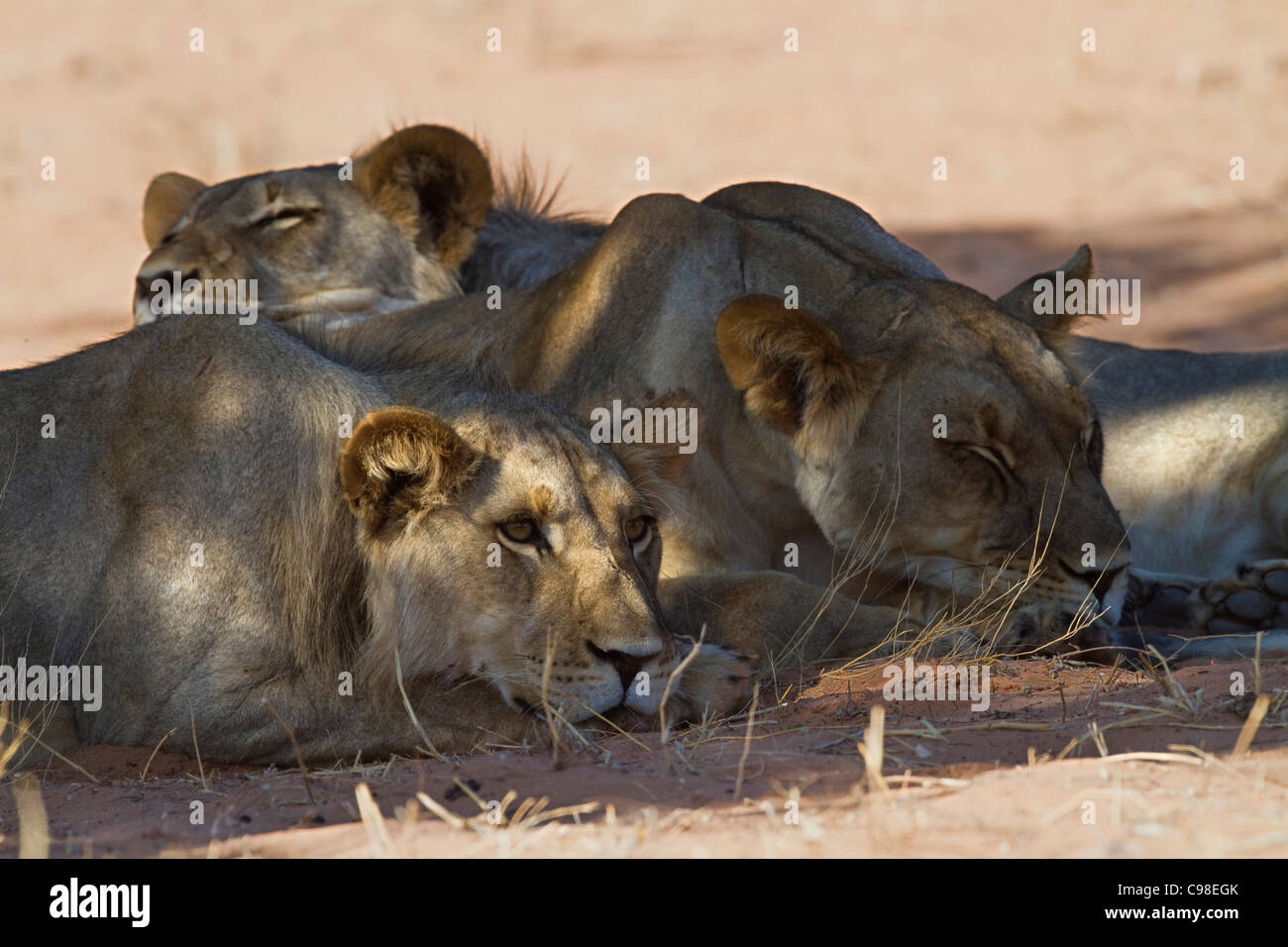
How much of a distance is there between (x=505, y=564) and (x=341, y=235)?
12.5 feet

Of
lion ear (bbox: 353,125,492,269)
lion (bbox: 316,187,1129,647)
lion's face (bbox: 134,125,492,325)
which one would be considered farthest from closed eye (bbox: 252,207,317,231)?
lion (bbox: 316,187,1129,647)

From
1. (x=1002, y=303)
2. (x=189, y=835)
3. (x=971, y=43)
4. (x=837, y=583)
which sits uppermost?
(x=971, y=43)

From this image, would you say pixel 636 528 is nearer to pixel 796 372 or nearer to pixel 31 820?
pixel 796 372

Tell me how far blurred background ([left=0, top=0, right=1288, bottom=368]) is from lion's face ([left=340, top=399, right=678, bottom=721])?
31.5ft

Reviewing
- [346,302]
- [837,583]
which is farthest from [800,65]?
[837,583]

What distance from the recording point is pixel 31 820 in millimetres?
4039

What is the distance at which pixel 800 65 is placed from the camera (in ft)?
74.8

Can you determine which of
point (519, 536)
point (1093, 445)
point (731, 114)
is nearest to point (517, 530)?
point (519, 536)

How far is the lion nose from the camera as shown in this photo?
14.7 feet

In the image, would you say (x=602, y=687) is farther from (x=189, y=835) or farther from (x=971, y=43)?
(x=971, y=43)

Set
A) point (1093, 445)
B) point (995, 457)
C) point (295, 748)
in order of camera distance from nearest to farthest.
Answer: point (295, 748)
point (995, 457)
point (1093, 445)

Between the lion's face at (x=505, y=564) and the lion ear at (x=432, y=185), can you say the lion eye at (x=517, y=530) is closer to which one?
the lion's face at (x=505, y=564)
